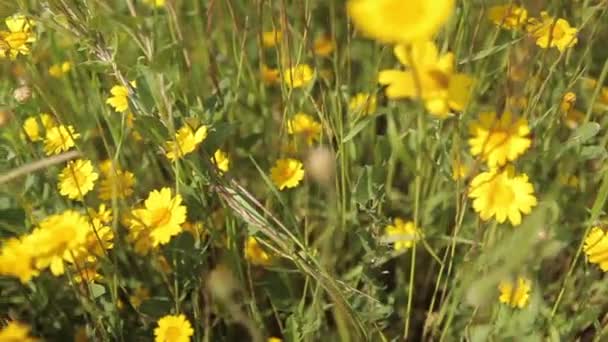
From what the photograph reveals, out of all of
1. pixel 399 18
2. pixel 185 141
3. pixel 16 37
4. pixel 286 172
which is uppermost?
pixel 399 18

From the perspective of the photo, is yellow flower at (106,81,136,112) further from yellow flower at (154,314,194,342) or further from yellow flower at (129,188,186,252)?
yellow flower at (154,314,194,342)

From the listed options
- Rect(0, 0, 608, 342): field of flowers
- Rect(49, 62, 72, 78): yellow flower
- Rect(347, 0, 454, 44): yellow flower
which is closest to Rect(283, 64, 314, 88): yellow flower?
Rect(0, 0, 608, 342): field of flowers

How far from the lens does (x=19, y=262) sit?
74 cm

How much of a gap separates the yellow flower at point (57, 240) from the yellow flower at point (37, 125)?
0.78 feet

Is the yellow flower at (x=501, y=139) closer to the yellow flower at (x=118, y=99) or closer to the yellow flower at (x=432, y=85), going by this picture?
the yellow flower at (x=432, y=85)

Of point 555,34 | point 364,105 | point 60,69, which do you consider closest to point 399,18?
point 364,105

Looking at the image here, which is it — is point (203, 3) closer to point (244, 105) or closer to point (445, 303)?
point (244, 105)

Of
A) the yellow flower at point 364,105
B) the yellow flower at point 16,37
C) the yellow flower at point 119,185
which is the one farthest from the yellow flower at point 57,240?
the yellow flower at point 364,105

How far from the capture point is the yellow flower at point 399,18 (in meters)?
0.47

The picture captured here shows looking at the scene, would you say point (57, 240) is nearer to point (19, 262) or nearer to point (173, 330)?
point (19, 262)

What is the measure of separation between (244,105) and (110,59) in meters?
0.36

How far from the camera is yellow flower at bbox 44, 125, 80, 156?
3.16 feet

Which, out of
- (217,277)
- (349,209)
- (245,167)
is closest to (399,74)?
(217,277)

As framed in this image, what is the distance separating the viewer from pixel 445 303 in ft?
2.94
